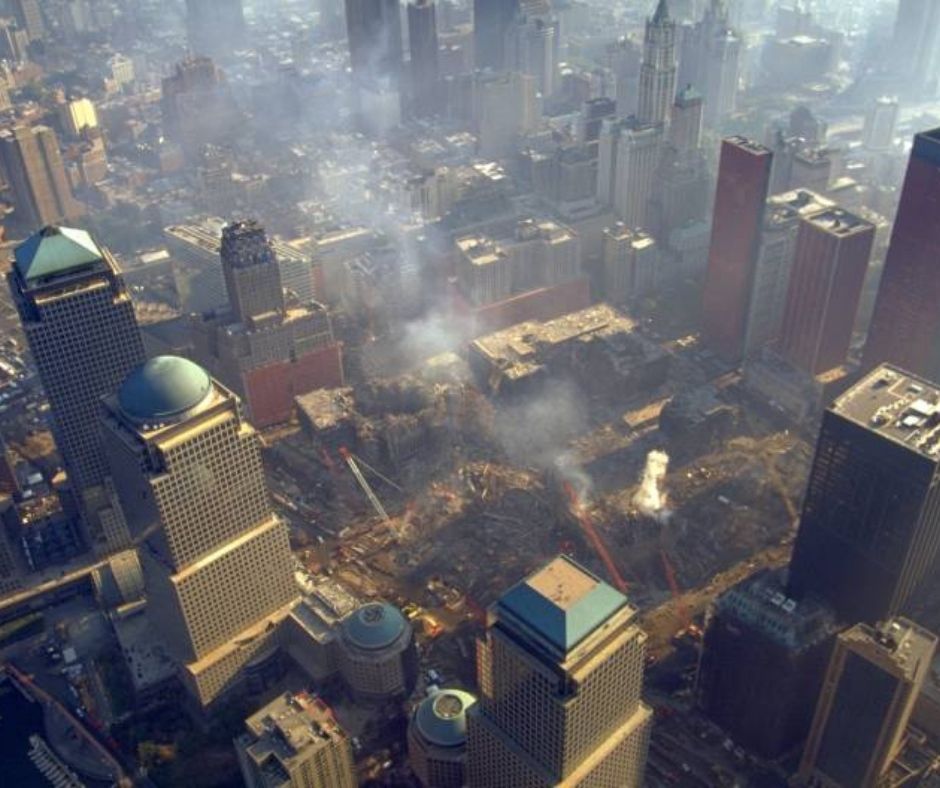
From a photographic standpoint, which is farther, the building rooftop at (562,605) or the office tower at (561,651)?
the office tower at (561,651)

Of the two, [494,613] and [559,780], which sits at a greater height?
[494,613]

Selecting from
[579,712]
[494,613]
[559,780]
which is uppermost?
[494,613]

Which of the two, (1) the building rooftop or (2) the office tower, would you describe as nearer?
(1) the building rooftop

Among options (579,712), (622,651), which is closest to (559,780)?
(579,712)

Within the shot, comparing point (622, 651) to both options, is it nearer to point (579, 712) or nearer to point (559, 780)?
point (579, 712)

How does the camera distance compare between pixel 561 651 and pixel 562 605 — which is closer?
pixel 561 651

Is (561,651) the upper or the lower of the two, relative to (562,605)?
lower
